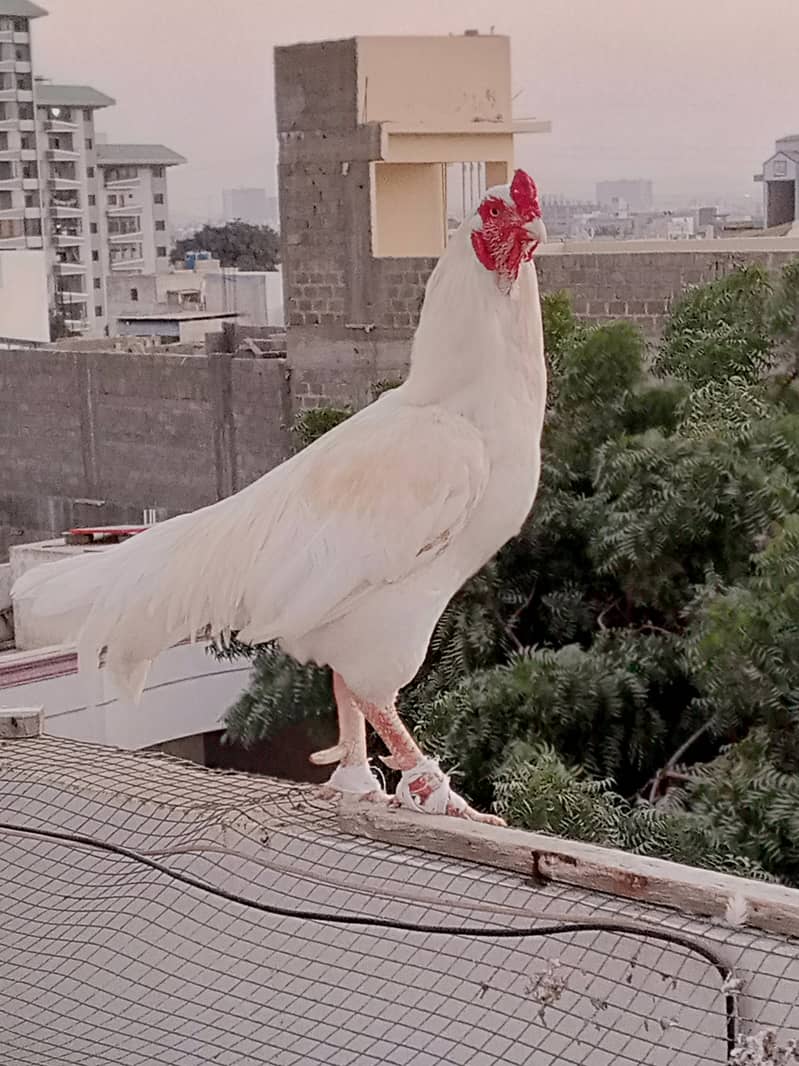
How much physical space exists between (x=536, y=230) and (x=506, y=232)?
0.04 meters

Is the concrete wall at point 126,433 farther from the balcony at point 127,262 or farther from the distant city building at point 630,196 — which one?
the balcony at point 127,262

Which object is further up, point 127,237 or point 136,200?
point 136,200

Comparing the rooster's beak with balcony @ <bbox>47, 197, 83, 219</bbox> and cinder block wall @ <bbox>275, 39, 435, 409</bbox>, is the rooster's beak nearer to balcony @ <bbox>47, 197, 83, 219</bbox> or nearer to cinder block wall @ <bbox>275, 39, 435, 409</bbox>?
cinder block wall @ <bbox>275, 39, 435, 409</bbox>

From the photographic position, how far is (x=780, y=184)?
62.6ft

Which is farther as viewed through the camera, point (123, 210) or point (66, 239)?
point (123, 210)

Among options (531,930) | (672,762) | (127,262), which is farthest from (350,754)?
(127,262)

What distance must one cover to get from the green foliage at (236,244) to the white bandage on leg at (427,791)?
111 feet

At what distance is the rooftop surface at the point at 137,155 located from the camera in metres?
40.1

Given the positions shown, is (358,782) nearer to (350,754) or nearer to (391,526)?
(350,754)

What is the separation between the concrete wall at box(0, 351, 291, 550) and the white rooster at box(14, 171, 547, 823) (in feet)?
29.4

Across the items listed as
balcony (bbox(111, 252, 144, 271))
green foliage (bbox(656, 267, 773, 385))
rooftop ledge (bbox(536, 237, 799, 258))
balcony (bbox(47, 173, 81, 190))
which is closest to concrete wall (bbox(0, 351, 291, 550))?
rooftop ledge (bbox(536, 237, 799, 258))

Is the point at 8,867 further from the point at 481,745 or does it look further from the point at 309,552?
the point at 481,745

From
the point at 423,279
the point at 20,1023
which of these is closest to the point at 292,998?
the point at 20,1023

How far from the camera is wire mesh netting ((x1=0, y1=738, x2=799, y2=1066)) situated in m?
1.94
